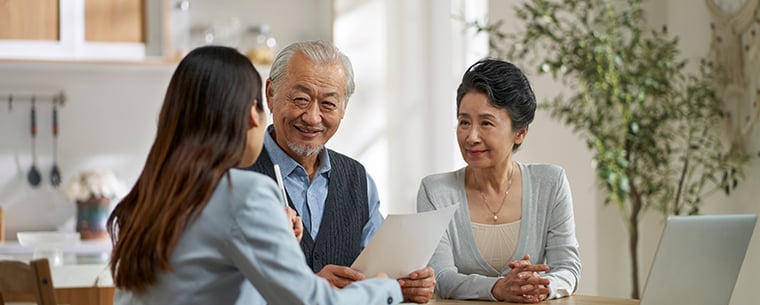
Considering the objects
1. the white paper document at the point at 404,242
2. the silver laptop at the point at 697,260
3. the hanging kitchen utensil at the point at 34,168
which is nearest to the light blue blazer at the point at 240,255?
the white paper document at the point at 404,242

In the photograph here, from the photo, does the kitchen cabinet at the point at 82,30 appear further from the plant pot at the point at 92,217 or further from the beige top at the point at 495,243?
the beige top at the point at 495,243

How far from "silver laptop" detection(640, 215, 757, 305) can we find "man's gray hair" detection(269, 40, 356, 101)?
0.89 metres

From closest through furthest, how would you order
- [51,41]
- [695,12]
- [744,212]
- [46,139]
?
[744,212] < [695,12] < [51,41] < [46,139]

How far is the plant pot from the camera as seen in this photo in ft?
15.8

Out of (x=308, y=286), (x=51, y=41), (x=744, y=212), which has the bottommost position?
(x=744, y=212)

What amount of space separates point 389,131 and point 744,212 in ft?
6.55

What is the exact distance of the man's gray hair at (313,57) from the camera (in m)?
2.63

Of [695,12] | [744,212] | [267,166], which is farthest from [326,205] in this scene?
[695,12]

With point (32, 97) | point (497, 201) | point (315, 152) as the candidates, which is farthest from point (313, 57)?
point (32, 97)

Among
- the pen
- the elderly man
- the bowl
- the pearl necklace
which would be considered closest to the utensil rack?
the bowl

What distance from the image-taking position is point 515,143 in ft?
9.04

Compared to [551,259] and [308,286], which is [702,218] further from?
[308,286]

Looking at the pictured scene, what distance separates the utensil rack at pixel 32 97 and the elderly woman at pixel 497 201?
293cm

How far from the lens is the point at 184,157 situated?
1.75 m
